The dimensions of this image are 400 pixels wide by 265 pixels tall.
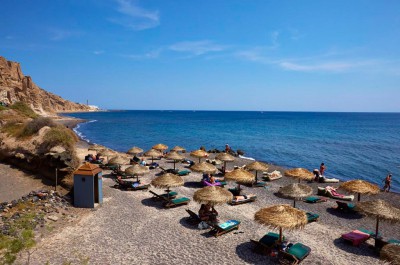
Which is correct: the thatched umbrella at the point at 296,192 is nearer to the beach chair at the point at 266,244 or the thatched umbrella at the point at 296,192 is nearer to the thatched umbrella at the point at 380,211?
the thatched umbrella at the point at 380,211

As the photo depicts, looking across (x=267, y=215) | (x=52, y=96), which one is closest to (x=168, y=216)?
(x=267, y=215)

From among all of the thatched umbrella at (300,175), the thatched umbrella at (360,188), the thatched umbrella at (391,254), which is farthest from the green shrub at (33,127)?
the thatched umbrella at (391,254)

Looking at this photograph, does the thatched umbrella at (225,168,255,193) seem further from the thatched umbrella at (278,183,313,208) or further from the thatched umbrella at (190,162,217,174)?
the thatched umbrella at (278,183,313,208)

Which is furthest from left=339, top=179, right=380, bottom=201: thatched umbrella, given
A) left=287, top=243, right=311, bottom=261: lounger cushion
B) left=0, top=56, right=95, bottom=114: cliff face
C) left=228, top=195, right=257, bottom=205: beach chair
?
left=0, top=56, right=95, bottom=114: cliff face

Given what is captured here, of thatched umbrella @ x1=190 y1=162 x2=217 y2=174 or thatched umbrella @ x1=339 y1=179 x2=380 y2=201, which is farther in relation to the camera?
thatched umbrella @ x1=190 y1=162 x2=217 y2=174

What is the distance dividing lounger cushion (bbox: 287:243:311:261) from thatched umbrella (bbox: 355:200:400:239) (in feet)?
11.6

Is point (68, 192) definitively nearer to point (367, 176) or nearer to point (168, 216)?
point (168, 216)

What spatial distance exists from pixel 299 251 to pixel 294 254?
1.11ft

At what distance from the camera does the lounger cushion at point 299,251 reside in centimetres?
997

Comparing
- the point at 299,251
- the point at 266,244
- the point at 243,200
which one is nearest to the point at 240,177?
the point at 243,200

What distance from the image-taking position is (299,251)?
33.4 feet

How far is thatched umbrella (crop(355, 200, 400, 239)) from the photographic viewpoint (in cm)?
1134

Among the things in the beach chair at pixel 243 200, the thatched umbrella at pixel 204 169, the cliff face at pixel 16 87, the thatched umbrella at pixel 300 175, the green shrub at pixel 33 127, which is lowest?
the beach chair at pixel 243 200

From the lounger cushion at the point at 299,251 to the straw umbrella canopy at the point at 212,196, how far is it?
3.83m
